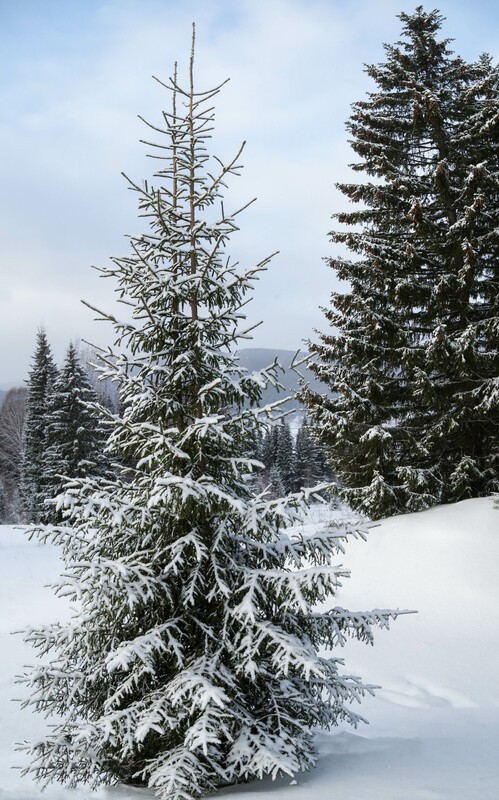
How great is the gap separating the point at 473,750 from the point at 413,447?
7678 millimetres

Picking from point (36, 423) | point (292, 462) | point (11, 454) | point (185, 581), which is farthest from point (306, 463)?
point (185, 581)

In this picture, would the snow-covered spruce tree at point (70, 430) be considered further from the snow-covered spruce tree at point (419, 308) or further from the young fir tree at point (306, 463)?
the young fir tree at point (306, 463)

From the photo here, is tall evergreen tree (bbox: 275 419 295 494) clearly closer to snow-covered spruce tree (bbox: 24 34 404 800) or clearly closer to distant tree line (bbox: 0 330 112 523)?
distant tree line (bbox: 0 330 112 523)

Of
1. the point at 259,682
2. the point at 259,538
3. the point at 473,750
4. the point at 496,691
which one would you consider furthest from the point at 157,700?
the point at 496,691

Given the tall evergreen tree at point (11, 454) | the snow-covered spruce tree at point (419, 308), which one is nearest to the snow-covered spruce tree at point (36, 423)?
the tall evergreen tree at point (11, 454)

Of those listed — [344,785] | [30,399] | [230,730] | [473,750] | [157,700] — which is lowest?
[473,750]

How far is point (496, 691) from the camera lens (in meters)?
6.39

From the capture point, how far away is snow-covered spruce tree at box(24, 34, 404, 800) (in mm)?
3502

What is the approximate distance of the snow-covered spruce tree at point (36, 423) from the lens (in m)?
28.0

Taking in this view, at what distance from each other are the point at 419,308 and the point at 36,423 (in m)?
23.7

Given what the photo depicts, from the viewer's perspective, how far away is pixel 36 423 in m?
29.4

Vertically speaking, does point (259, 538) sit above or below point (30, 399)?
below

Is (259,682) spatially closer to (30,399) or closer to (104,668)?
(104,668)

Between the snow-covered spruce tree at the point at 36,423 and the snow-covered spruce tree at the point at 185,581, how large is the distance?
963 inches
